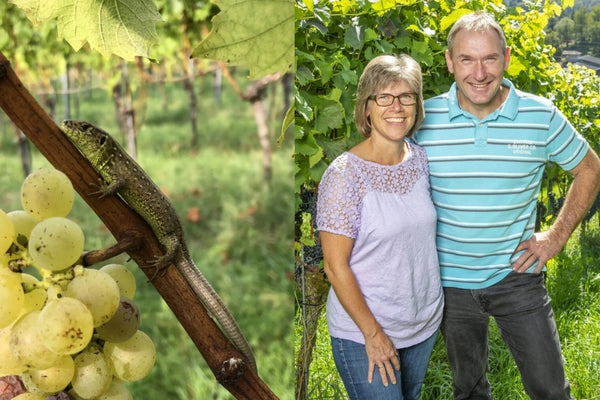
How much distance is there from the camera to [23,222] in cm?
41

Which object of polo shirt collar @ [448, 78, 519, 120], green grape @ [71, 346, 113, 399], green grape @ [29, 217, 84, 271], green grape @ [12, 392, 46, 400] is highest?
green grape @ [29, 217, 84, 271]

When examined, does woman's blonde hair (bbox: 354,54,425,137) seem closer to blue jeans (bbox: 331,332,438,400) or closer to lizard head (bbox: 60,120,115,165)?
blue jeans (bbox: 331,332,438,400)

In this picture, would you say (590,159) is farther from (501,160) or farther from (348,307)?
(348,307)

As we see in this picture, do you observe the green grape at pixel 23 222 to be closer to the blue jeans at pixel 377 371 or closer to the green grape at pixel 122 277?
the green grape at pixel 122 277

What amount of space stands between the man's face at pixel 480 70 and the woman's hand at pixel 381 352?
1.40 ft

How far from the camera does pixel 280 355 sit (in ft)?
10.4

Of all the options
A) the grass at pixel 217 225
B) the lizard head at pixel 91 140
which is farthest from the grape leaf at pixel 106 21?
the grass at pixel 217 225

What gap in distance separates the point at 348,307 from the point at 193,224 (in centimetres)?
314

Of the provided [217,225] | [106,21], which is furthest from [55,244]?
[217,225]

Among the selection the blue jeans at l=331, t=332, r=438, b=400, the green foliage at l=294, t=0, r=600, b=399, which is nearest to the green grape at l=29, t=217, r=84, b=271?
the blue jeans at l=331, t=332, r=438, b=400

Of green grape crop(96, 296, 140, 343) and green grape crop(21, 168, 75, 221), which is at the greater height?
green grape crop(21, 168, 75, 221)

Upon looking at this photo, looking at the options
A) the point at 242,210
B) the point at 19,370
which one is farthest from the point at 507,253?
the point at 242,210

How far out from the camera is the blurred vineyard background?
3.17 meters

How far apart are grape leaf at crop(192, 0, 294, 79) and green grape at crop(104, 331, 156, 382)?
190 millimetres
